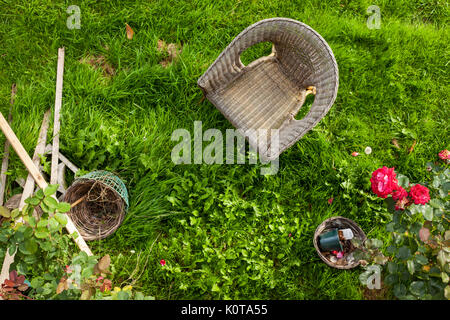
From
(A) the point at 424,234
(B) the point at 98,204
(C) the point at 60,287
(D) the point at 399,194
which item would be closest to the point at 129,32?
(B) the point at 98,204

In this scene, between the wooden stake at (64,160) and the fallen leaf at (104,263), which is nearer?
the fallen leaf at (104,263)

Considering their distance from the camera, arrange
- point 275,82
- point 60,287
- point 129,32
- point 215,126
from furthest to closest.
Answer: point 129,32 < point 215,126 < point 275,82 < point 60,287

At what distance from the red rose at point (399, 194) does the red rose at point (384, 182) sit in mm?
44

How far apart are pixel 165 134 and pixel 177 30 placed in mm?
1048

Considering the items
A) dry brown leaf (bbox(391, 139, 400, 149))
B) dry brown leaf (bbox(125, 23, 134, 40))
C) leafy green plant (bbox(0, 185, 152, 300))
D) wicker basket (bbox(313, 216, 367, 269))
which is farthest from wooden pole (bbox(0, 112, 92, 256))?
dry brown leaf (bbox(391, 139, 400, 149))

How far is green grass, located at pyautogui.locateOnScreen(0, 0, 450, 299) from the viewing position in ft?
8.95

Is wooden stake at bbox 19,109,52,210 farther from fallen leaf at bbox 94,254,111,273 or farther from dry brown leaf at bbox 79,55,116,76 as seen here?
fallen leaf at bbox 94,254,111,273

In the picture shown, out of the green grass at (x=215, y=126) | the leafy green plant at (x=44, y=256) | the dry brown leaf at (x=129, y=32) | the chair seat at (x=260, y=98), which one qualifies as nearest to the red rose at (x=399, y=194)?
the green grass at (x=215, y=126)

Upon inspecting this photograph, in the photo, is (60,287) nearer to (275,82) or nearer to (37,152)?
(37,152)

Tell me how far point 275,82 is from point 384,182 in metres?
1.22

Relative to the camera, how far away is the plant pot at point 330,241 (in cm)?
248

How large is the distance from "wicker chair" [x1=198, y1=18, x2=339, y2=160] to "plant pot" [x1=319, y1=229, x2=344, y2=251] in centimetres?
75

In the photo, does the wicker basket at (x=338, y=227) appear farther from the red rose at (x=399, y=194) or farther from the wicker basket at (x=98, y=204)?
Result: the wicker basket at (x=98, y=204)

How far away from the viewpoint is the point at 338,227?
268cm
